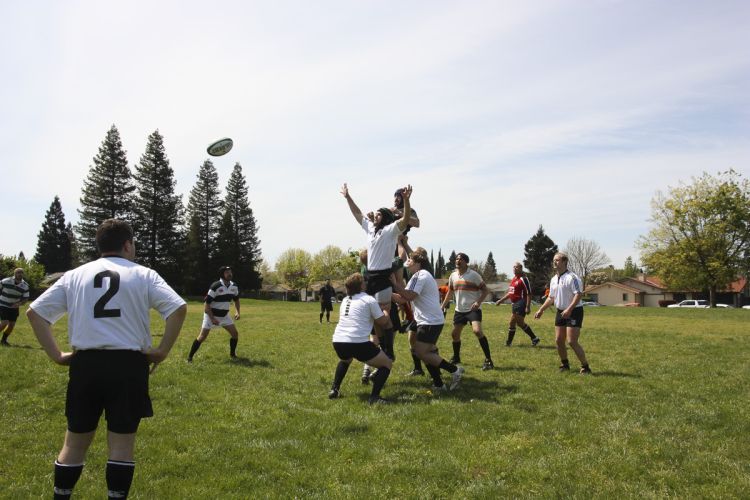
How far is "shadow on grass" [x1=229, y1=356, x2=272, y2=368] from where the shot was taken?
11.1 meters

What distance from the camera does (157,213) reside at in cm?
6450

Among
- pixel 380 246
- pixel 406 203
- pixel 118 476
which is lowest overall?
pixel 118 476

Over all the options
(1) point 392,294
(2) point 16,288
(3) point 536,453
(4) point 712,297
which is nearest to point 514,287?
(1) point 392,294

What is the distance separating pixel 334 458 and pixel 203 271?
69841 mm

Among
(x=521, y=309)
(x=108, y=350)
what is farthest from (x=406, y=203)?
(x=521, y=309)

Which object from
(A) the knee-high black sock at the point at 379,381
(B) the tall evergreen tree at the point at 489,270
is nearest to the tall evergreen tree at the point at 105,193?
(A) the knee-high black sock at the point at 379,381

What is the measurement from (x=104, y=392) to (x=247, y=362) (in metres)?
8.14

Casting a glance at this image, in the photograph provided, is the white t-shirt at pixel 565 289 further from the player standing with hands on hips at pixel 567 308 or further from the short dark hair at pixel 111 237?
the short dark hair at pixel 111 237

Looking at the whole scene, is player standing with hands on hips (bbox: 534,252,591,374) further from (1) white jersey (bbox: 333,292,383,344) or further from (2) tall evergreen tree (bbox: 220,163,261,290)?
(2) tall evergreen tree (bbox: 220,163,261,290)

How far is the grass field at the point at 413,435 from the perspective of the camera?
4.61 metres

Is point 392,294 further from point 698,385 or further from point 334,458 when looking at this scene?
point 698,385

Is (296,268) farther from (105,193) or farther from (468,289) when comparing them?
(468,289)

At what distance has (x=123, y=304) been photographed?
12.0 feet

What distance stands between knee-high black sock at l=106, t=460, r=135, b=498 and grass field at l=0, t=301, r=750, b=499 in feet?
3.12
